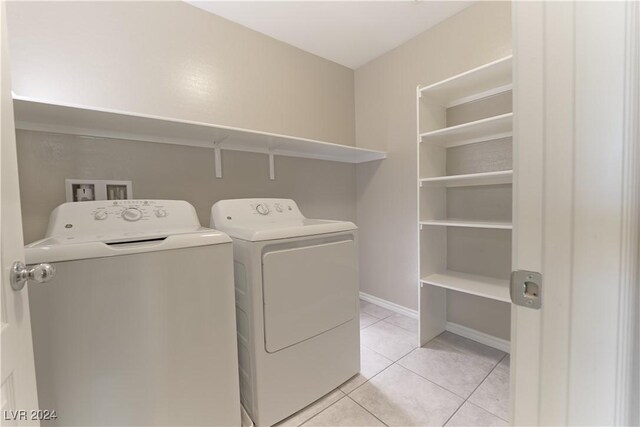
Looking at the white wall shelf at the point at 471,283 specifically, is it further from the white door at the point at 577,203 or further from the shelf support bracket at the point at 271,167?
the shelf support bracket at the point at 271,167

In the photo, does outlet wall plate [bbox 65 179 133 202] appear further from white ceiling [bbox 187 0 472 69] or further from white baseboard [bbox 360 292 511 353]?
white baseboard [bbox 360 292 511 353]

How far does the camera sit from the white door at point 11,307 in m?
0.54

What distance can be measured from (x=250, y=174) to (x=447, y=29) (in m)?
1.99

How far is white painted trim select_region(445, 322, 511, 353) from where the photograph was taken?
191 centimetres

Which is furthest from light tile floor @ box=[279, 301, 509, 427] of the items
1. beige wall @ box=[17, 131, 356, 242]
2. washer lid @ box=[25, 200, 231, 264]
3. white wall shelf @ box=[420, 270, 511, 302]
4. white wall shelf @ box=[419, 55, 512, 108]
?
white wall shelf @ box=[419, 55, 512, 108]

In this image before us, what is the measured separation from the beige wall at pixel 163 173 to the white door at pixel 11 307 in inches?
43.0

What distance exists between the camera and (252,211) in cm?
175

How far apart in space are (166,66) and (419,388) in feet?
8.74

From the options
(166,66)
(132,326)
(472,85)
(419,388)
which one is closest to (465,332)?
(419,388)

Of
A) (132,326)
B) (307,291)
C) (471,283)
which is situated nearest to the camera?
(132,326)

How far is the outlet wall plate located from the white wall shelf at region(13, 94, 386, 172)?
0.93ft

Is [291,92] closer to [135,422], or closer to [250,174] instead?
[250,174]

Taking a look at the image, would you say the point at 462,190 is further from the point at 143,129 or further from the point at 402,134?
the point at 143,129

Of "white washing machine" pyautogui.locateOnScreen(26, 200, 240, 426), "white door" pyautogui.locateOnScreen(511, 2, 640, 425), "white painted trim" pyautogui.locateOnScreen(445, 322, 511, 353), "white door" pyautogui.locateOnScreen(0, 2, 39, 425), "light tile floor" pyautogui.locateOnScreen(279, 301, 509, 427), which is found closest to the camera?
"white door" pyautogui.locateOnScreen(511, 2, 640, 425)
